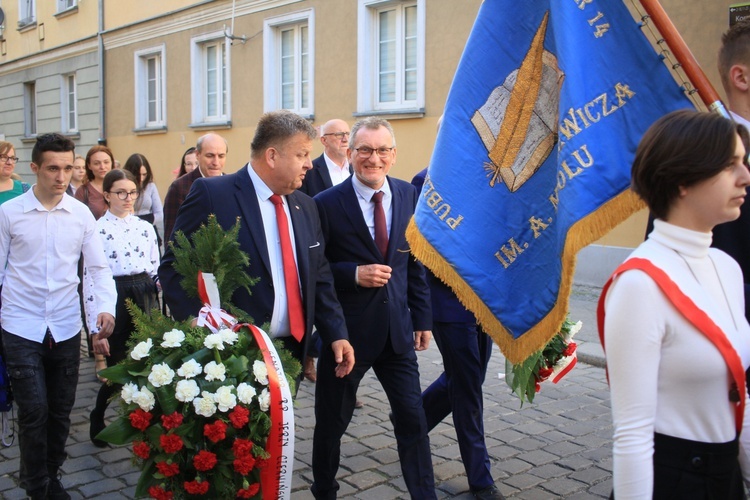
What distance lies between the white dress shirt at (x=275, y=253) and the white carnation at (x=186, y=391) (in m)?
0.80

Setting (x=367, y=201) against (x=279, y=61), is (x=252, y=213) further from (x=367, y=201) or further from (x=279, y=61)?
(x=279, y=61)

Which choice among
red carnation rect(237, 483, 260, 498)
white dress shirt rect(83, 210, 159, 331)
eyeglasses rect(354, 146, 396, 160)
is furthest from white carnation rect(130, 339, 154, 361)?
white dress shirt rect(83, 210, 159, 331)

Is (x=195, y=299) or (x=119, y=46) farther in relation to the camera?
(x=119, y=46)

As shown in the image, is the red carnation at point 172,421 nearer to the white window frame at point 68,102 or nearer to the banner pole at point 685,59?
the banner pole at point 685,59

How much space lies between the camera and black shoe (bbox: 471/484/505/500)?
4.47 metres

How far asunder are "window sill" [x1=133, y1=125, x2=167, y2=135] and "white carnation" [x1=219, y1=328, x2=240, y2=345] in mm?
17933

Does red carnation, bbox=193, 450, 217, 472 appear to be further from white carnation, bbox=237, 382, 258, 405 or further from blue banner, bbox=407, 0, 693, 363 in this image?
blue banner, bbox=407, 0, 693, 363

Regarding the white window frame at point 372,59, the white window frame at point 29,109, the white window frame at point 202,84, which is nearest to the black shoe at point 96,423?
the white window frame at point 372,59

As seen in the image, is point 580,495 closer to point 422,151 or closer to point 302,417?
point 302,417

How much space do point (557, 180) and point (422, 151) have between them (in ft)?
33.8

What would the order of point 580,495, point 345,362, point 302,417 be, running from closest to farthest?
point 345,362 < point 580,495 < point 302,417

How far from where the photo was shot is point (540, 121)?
131 inches

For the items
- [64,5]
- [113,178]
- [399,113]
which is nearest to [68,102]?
[64,5]

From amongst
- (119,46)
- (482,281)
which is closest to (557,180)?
(482,281)
